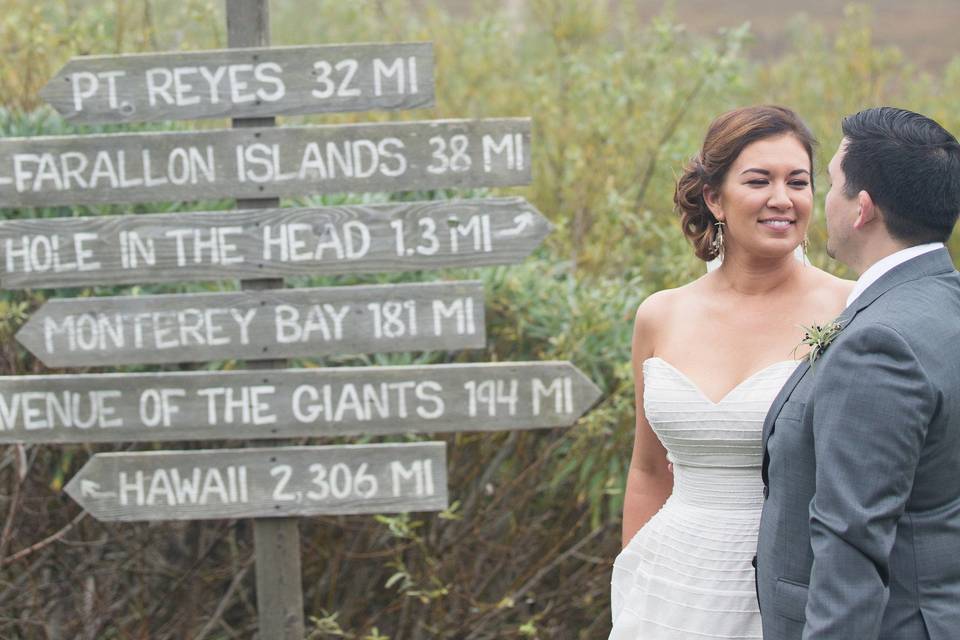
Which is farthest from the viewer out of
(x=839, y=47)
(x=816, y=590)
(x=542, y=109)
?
(x=839, y=47)

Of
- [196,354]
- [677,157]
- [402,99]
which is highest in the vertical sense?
[402,99]

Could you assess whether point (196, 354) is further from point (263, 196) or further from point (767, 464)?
point (767, 464)

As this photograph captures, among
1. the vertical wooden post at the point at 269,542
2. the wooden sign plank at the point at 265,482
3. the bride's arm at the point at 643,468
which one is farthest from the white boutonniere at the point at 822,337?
the vertical wooden post at the point at 269,542

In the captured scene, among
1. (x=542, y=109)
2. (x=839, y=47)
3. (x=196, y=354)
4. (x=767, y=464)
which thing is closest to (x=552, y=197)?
(x=542, y=109)

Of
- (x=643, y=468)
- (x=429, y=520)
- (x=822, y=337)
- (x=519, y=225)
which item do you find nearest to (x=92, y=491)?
(x=429, y=520)

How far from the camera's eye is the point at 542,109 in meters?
6.78

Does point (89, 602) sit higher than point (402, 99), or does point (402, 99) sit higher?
point (402, 99)

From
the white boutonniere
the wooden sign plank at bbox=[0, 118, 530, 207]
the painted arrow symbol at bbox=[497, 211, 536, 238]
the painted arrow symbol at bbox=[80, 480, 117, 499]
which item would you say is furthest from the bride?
the painted arrow symbol at bbox=[80, 480, 117, 499]

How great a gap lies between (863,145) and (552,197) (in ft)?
14.4

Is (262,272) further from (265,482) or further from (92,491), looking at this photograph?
(92,491)

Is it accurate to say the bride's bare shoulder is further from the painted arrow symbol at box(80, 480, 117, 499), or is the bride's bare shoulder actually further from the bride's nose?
the painted arrow symbol at box(80, 480, 117, 499)

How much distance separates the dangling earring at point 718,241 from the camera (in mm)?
3053

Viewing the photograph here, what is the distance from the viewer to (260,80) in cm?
380

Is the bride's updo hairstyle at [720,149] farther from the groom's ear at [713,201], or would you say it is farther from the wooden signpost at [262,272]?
the wooden signpost at [262,272]
